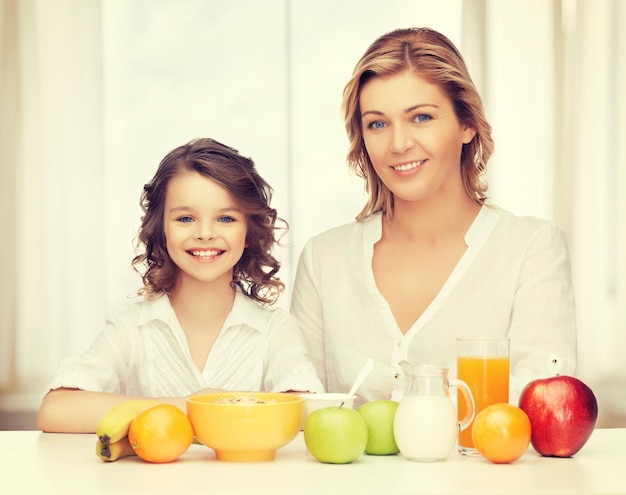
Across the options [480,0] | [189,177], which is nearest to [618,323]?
[480,0]

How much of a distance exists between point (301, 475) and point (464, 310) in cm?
102

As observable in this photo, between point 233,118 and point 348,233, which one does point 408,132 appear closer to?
point 348,233

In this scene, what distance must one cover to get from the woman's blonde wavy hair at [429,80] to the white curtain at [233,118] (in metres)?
2.12

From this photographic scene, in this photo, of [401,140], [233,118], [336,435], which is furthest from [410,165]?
[233,118]

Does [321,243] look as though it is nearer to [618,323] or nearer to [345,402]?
[345,402]

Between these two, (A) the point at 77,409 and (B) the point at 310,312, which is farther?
(B) the point at 310,312

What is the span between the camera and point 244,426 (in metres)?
1.30

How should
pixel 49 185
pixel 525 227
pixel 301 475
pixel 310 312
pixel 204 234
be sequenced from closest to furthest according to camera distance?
1. pixel 301 475
2. pixel 204 234
3. pixel 525 227
4. pixel 310 312
5. pixel 49 185

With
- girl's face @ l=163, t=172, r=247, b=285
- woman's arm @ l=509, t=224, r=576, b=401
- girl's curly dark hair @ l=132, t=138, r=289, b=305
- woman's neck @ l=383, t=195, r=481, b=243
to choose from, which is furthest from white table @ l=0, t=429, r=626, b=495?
woman's neck @ l=383, t=195, r=481, b=243

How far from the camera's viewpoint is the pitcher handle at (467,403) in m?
1.34

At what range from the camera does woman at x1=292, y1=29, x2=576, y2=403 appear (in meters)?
2.12

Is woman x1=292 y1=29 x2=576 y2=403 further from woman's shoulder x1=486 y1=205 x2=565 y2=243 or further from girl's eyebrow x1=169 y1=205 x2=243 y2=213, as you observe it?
girl's eyebrow x1=169 y1=205 x2=243 y2=213

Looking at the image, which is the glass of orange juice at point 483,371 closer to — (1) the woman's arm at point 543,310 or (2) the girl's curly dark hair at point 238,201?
(1) the woman's arm at point 543,310

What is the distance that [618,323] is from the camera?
4.22 m
